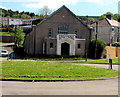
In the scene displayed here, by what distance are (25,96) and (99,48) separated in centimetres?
4042

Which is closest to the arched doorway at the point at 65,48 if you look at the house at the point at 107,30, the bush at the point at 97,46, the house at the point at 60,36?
the house at the point at 60,36

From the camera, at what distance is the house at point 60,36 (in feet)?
166

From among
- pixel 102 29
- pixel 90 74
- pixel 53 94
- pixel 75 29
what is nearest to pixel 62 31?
pixel 75 29

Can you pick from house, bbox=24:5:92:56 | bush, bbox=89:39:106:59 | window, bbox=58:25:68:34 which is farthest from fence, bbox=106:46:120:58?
window, bbox=58:25:68:34

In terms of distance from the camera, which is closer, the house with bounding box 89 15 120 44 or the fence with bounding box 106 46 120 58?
the fence with bounding box 106 46 120 58

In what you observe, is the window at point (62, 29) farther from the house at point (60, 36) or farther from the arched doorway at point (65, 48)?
the arched doorway at point (65, 48)

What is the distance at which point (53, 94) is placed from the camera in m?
12.9

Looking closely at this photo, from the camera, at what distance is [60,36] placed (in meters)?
50.3

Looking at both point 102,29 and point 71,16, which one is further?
point 102,29

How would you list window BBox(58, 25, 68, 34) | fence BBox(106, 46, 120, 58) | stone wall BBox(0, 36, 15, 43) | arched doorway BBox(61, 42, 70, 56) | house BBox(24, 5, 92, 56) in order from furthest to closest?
1. stone wall BBox(0, 36, 15, 43)
2. fence BBox(106, 46, 120, 58)
3. window BBox(58, 25, 68, 34)
4. arched doorway BBox(61, 42, 70, 56)
5. house BBox(24, 5, 92, 56)

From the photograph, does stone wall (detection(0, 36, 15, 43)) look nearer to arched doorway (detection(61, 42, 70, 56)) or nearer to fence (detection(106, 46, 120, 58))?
fence (detection(106, 46, 120, 58))

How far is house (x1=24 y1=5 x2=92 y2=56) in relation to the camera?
50625mm

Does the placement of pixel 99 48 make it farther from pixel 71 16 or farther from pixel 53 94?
pixel 53 94

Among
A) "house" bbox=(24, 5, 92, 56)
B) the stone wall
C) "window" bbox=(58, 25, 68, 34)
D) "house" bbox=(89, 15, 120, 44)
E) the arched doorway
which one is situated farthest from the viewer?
the stone wall
